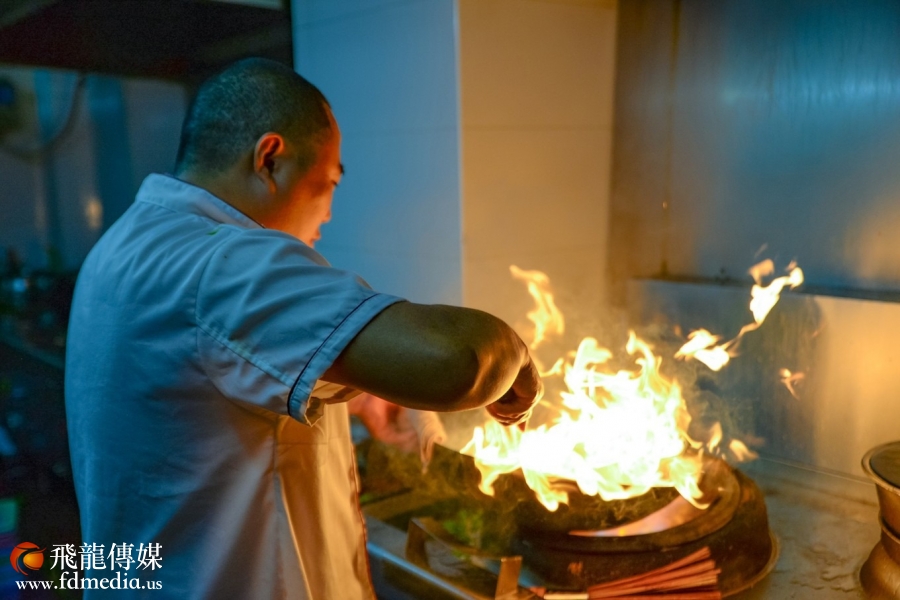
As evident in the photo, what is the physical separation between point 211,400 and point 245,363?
6.7 inches

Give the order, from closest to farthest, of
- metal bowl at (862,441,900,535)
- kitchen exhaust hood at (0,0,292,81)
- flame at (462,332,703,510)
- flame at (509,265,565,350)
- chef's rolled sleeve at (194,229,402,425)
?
chef's rolled sleeve at (194,229,402,425)
metal bowl at (862,441,900,535)
flame at (462,332,703,510)
kitchen exhaust hood at (0,0,292,81)
flame at (509,265,565,350)

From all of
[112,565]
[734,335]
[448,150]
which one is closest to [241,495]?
[112,565]

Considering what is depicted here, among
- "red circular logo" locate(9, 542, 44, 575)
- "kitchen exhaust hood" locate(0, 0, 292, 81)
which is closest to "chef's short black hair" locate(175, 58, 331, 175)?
"kitchen exhaust hood" locate(0, 0, 292, 81)

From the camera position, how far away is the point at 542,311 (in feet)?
8.27

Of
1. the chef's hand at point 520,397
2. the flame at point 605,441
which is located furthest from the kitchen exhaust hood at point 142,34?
the chef's hand at point 520,397

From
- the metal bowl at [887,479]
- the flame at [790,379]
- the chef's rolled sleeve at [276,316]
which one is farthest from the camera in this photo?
the flame at [790,379]

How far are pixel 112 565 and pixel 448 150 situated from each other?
1.51m

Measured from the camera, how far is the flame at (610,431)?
1759mm

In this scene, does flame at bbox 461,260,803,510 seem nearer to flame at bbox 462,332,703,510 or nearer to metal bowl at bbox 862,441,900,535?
flame at bbox 462,332,703,510

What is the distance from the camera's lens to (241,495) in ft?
3.89

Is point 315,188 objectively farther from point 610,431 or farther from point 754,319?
point 754,319

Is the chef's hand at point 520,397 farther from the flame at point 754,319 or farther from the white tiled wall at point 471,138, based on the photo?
the flame at point 754,319

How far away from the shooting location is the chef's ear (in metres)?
1.26

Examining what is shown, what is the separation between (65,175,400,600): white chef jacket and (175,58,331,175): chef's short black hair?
0.26 feet
